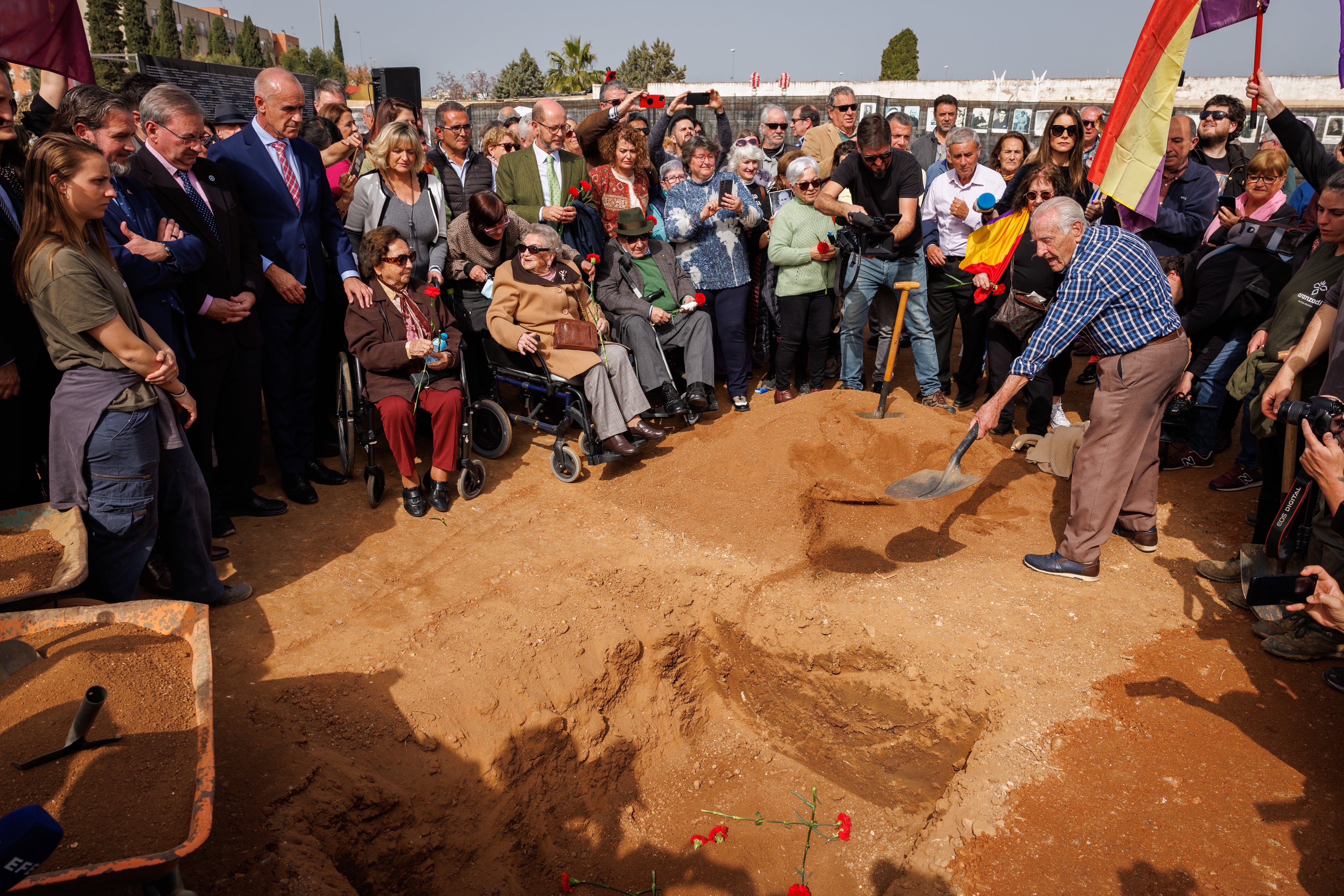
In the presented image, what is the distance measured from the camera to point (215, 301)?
4637mm

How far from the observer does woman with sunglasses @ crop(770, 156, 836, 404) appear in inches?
272

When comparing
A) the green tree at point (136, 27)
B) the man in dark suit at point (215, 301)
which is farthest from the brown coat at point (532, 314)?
the green tree at point (136, 27)

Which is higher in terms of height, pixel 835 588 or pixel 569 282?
pixel 569 282

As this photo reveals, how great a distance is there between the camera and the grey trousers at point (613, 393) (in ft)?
19.2

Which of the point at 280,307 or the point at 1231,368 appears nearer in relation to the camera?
the point at 280,307

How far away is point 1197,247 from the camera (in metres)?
6.09

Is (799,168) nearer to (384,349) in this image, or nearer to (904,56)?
(384,349)

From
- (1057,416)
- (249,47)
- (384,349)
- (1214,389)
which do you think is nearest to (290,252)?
(384,349)

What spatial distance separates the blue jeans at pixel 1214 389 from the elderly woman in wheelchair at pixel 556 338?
4088 millimetres

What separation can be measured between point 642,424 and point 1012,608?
2.89 meters

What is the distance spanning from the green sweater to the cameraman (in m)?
0.12

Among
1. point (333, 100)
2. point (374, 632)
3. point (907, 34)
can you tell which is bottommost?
point (374, 632)

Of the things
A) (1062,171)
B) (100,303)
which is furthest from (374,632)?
(1062,171)

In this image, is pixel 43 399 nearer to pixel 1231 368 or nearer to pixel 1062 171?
pixel 1062 171
